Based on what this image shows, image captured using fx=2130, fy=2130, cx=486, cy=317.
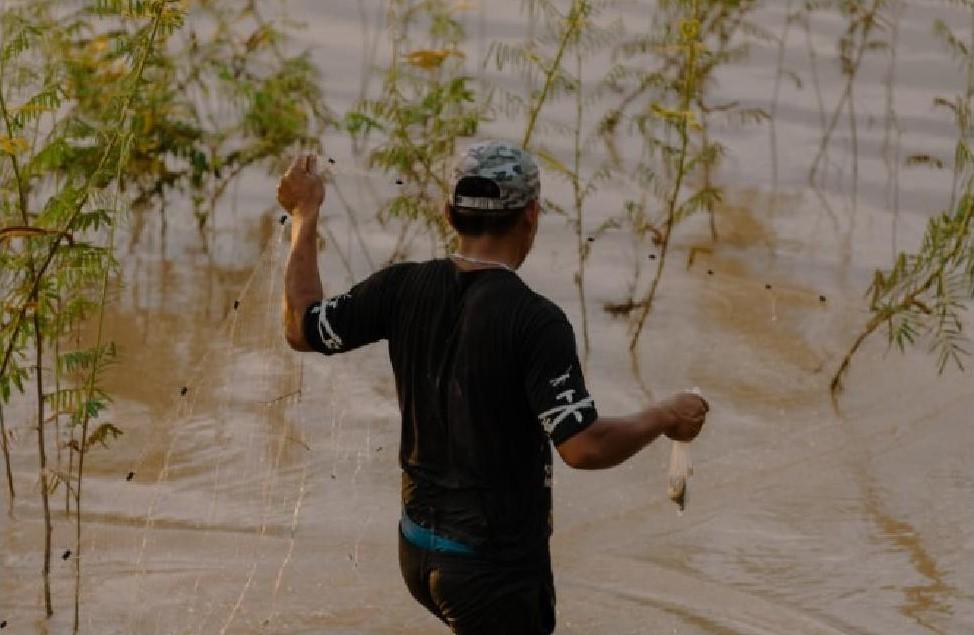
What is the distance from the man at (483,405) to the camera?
4824mm

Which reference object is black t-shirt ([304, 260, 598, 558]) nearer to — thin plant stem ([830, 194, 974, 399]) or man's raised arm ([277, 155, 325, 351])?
man's raised arm ([277, 155, 325, 351])

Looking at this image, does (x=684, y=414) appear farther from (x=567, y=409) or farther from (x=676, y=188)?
(x=676, y=188)

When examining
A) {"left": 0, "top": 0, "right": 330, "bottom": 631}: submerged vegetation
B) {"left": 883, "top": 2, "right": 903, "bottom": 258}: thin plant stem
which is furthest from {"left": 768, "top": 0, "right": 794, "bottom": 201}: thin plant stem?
{"left": 0, "top": 0, "right": 330, "bottom": 631}: submerged vegetation

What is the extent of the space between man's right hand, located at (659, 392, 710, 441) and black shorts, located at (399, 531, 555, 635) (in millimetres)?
486

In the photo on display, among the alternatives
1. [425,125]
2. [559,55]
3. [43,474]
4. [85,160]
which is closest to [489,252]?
[43,474]

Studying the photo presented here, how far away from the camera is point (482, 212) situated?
4957mm

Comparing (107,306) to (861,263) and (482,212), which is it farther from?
(482,212)

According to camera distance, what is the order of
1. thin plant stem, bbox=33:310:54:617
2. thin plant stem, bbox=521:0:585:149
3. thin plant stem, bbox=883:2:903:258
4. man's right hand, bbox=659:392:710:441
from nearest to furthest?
man's right hand, bbox=659:392:710:441 → thin plant stem, bbox=33:310:54:617 → thin plant stem, bbox=521:0:585:149 → thin plant stem, bbox=883:2:903:258

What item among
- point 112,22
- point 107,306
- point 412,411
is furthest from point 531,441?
point 112,22

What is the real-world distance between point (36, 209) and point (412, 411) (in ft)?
21.7

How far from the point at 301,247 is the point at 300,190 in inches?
6.8

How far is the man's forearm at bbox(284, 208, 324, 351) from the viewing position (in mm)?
5254

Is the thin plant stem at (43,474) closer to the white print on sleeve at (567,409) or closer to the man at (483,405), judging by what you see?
the man at (483,405)

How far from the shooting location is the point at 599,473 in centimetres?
838
